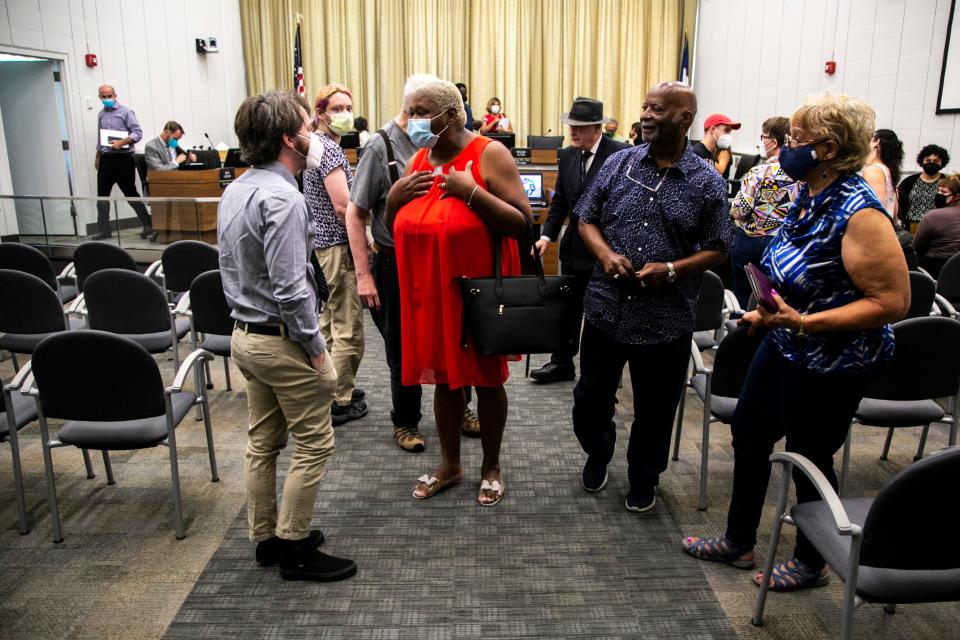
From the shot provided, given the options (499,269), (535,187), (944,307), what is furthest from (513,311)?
(535,187)

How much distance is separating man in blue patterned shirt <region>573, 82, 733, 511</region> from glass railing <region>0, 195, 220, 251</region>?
378cm

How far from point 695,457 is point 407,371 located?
1463 mm

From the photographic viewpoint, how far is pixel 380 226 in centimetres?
289

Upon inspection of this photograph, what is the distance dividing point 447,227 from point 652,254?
0.69 meters

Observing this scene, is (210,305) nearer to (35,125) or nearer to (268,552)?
(268,552)

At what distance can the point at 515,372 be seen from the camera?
14.1 feet

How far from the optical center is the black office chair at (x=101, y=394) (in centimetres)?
225

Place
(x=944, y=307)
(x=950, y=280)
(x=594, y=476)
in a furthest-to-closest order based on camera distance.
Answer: (x=950, y=280) < (x=944, y=307) < (x=594, y=476)

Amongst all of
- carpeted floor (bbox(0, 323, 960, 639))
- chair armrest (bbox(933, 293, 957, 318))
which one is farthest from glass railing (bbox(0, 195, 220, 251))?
chair armrest (bbox(933, 293, 957, 318))

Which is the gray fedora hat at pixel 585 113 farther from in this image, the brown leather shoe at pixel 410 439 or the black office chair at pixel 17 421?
the black office chair at pixel 17 421

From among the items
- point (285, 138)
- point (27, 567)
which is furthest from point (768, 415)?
point (27, 567)

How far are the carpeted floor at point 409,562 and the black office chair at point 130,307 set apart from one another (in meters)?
0.64

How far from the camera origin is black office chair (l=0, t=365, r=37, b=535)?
2.41m

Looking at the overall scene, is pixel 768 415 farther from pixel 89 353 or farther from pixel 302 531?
pixel 89 353
